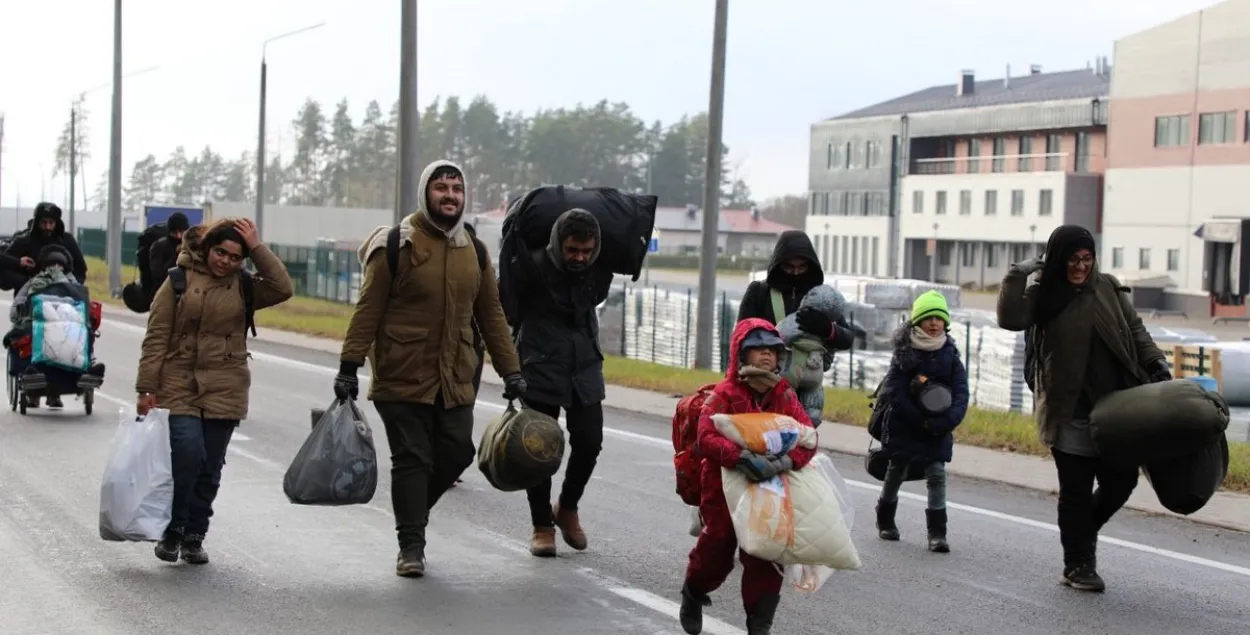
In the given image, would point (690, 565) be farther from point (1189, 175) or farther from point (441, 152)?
point (441, 152)

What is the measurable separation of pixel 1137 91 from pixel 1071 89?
14.3 meters

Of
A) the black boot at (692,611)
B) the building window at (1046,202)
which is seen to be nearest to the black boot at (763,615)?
the black boot at (692,611)

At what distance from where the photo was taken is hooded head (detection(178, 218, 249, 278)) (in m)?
8.12

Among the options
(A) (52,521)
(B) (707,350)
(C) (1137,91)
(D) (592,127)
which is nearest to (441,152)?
(D) (592,127)

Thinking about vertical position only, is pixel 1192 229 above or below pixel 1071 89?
below

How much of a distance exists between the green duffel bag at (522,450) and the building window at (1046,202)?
6830cm

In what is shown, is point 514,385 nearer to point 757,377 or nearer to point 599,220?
point 599,220

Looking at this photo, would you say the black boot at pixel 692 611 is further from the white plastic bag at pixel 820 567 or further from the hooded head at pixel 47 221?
the hooded head at pixel 47 221

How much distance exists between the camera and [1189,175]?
201 ft

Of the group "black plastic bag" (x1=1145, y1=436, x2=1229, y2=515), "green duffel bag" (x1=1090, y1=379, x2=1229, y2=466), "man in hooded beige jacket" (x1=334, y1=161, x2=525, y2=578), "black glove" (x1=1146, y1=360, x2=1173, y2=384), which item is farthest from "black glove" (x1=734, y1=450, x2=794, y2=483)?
"black glove" (x1=1146, y1=360, x2=1173, y2=384)

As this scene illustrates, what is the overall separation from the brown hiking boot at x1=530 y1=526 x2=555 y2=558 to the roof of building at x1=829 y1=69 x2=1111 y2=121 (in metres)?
69.7

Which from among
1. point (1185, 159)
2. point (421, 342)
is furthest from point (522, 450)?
point (1185, 159)

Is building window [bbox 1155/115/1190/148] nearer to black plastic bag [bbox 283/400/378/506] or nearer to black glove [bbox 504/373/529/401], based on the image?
black glove [bbox 504/373/529/401]

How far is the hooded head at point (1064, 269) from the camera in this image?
805 cm
